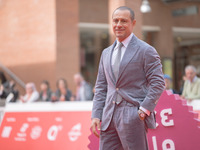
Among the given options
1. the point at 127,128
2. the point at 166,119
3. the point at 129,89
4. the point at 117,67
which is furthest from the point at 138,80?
the point at 166,119

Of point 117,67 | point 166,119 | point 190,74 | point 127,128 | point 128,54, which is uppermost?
point 128,54

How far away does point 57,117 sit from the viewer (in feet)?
22.4

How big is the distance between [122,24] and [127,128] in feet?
3.16

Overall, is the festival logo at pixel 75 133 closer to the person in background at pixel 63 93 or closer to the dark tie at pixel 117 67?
the person in background at pixel 63 93

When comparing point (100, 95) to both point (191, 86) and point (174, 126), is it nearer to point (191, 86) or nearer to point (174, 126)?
point (174, 126)

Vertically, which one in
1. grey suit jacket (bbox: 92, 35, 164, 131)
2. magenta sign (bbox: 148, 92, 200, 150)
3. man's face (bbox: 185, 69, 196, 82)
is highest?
grey suit jacket (bbox: 92, 35, 164, 131)

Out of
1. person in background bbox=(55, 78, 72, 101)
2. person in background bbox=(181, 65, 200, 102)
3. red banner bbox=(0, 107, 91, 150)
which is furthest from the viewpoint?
person in background bbox=(55, 78, 72, 101)

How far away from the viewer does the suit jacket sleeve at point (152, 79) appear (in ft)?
11.2

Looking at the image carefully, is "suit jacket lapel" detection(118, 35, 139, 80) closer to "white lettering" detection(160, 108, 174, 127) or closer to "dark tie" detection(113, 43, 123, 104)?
"dark tie" detection(113, 43, 123, 104)

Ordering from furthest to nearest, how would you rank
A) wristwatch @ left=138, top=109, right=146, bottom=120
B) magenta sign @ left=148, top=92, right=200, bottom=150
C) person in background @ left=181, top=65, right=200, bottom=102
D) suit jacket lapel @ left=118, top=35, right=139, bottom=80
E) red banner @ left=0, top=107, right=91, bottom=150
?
person in background @ left=181, top=65, right=200, bottom=102 → red banner @ left=0, top=107, right=91, bottom=150 → magenta sign @ left=148, top=92, right=200, bottom=150 → suit jacket lapel @ left=118, top=35, right=139, bottom=80 → wristwatch @ left=138, top=109, right=146, bottom=120

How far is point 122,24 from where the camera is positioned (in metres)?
3.57

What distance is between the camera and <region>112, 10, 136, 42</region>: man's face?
3.56 metres

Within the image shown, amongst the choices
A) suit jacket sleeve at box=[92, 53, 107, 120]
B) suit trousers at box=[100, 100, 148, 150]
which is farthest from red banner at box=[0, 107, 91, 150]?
suit trousers at box=[100, 100, 148, 150]

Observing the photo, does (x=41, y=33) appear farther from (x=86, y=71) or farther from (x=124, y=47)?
(x=124, y=47)
